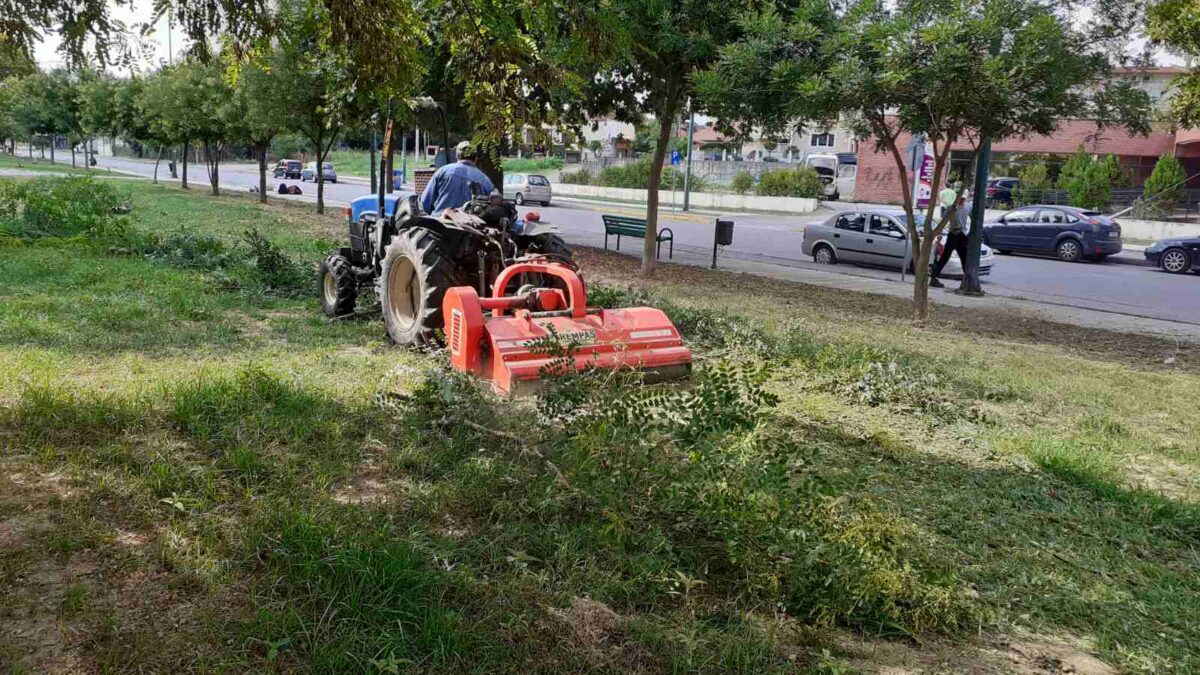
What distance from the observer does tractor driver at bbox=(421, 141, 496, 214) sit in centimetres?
772

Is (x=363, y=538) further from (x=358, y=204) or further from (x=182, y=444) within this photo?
(x=358, y=204)

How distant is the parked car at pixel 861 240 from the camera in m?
20.3

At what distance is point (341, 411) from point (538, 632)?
271cm

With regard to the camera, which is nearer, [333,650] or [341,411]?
[333,650]

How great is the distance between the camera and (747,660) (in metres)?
2.91

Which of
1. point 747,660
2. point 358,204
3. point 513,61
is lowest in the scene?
point 747,660

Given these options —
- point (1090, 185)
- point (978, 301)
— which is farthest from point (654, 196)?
point (1090, 185)

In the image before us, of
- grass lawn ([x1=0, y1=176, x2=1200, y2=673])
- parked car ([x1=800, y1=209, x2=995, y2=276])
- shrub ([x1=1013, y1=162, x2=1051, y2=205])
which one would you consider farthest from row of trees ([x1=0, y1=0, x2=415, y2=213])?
shrub ([x1=1013, y1=162, x2=1051, y2=205])

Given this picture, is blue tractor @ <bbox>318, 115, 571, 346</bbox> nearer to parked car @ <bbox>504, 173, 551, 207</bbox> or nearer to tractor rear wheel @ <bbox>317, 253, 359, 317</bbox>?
tractor rear wheel @ <bbox>317, 253, 359, 317</bbox>

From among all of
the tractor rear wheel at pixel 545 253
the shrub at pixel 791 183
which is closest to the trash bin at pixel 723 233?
the tractor rear wheel at pixel 545 253

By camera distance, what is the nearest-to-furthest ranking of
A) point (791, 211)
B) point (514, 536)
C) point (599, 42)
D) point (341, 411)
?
point (514, 536) → point (341, 411) → point (599, 42) → point (791, 211)

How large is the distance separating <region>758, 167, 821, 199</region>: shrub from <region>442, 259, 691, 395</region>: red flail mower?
126 feet

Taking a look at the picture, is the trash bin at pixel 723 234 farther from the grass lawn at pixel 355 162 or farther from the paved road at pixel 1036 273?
the grass lawn at pixel 355 162

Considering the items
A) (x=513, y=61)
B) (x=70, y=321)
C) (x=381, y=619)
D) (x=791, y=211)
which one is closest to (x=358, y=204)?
(x=70, y=321)
